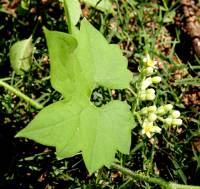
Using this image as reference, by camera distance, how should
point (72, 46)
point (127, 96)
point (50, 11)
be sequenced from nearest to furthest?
point (72, 46) < point (127, 96) < point (50, 11)

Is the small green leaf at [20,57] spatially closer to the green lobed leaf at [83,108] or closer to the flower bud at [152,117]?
the green lobed leaf at [83,108]

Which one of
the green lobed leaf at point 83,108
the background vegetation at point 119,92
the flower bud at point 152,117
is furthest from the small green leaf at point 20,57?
the flower bud at point 152,117

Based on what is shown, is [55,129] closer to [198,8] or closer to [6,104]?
[6,104]

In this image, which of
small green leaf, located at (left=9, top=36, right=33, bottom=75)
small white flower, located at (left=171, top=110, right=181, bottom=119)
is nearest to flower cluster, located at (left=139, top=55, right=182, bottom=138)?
small white flower, located at (left=171, top=110, right=181, bottom=119)

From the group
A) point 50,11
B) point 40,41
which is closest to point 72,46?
point 40,41

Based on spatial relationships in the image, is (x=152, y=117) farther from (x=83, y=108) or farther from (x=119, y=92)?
(x=119, y=92)

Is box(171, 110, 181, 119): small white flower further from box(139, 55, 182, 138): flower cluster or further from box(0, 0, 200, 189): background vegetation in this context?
box(0, 0, 200, 189): background vegetation

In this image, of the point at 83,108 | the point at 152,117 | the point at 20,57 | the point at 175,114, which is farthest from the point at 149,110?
the point at 20,57
